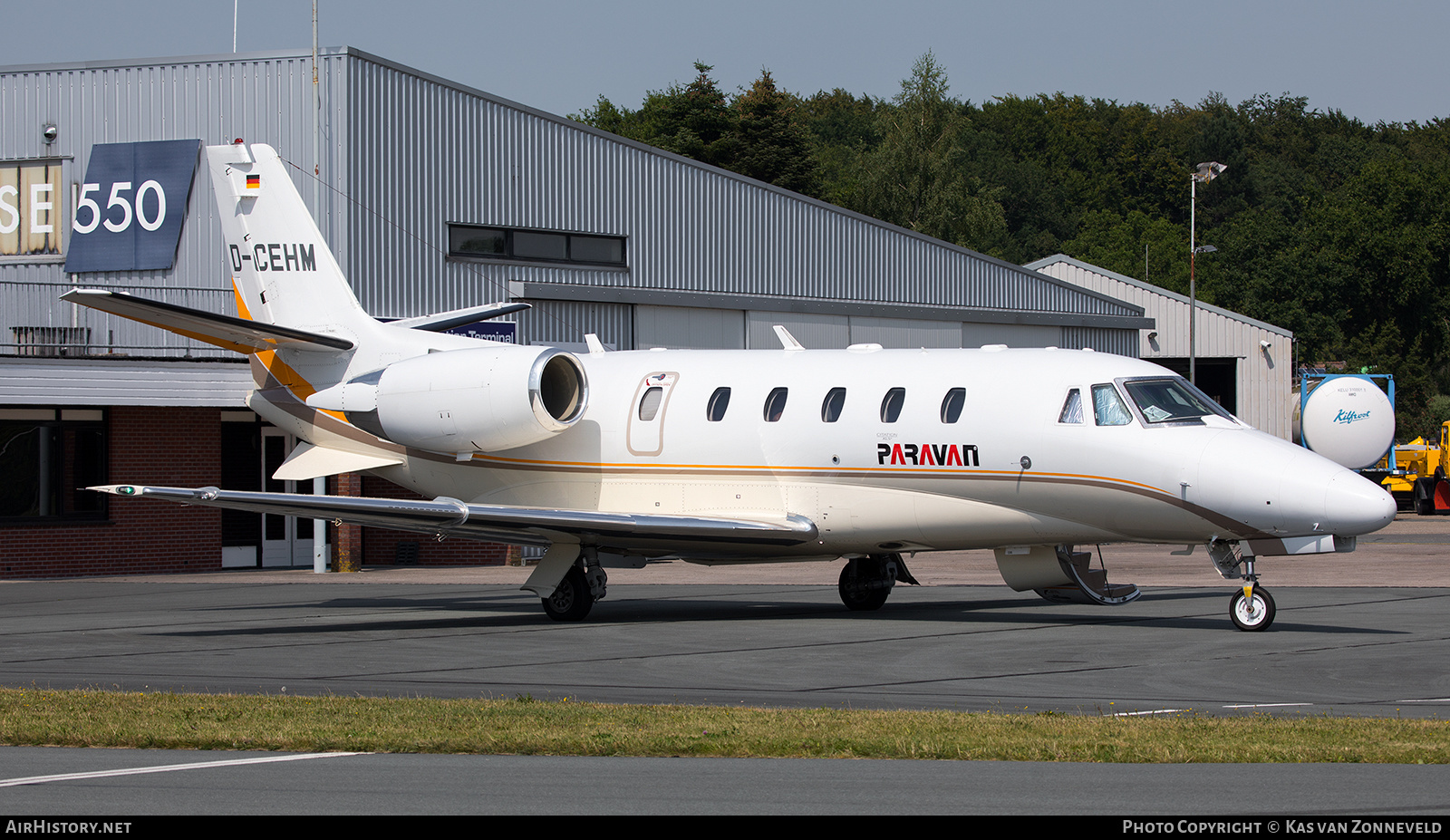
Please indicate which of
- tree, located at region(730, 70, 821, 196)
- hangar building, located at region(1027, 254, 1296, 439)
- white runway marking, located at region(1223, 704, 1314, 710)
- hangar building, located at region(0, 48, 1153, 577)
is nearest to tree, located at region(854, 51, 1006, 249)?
tree, located at region(730, 70, 821, 196)

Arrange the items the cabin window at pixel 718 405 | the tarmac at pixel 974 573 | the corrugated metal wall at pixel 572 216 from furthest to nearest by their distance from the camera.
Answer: the corrugated metal wall at pixel 572 216
the tarmac at pixel 974 573
the cabin window at pixel 718 405

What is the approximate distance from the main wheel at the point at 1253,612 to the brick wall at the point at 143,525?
19806mm

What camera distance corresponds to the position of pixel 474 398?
19.7 m

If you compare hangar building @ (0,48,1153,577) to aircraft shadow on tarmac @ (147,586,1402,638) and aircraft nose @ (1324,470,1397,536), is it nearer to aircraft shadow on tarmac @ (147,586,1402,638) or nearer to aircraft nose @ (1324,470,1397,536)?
aircraft shadow on tarmac @ (147,586,1402,638)

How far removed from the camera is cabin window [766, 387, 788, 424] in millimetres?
18953

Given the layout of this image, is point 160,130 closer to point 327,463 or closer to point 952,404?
point 327,463

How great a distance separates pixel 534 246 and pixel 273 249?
934cm

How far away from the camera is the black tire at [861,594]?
20234 mm

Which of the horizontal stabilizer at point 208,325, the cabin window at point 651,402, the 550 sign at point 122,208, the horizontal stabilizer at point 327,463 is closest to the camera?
the horizontal stabilizer at point 208,325

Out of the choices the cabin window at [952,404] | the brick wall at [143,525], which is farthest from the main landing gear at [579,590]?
the brick wall at [143,525]

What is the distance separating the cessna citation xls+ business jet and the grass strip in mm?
5645

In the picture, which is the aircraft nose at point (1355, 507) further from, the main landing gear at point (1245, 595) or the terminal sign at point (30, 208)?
the terminal sign at point (30, 208)
